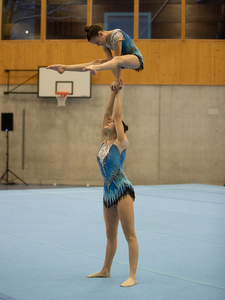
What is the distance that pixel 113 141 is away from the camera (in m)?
3.71

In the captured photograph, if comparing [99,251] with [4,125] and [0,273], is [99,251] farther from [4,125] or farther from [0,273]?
[4,125]

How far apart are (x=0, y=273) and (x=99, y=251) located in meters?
1.27

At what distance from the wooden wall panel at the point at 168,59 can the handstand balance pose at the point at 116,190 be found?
30.9ft

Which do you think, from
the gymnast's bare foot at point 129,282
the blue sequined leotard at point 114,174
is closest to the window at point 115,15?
the blue sequined leotard at point 114,174

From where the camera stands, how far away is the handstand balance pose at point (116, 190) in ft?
11.7

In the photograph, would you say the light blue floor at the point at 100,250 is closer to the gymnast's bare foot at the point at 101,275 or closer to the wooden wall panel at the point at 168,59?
the gymnast's bare foot at the point at 101,275

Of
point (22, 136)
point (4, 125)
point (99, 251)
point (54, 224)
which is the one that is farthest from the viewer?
point (22, 136)

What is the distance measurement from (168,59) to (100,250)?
9136 millimetres

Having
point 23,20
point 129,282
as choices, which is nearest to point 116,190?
point 129,282

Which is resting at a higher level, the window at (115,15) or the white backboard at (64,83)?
the window at (115,15)

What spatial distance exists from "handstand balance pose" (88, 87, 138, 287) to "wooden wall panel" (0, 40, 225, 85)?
9.43m

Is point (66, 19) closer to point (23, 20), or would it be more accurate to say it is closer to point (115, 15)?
point (23, 20)

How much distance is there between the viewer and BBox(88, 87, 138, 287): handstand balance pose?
3578 mm

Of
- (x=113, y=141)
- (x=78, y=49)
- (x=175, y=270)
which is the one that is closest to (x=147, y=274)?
(x=175, y=270)
